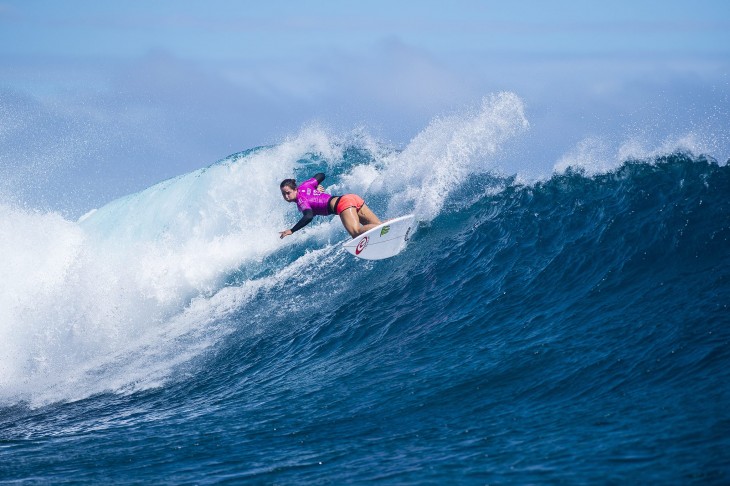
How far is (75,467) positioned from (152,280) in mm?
8558

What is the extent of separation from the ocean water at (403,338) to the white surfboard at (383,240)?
0.32 metres

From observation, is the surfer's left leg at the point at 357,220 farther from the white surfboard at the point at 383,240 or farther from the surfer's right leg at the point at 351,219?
the white surfboard at the point at 383,240

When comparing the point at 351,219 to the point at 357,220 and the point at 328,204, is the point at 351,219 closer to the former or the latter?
the point at 357,220

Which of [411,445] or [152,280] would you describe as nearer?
[411,445]

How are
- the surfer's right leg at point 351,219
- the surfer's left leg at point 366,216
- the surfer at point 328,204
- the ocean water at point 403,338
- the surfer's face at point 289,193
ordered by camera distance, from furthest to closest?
the surfer's left leg at point 366,216
the surfer's right leg at point 351,219
the surfer at point 328,204
the surfer's face at point 289,193
the ocean water at point 403,338

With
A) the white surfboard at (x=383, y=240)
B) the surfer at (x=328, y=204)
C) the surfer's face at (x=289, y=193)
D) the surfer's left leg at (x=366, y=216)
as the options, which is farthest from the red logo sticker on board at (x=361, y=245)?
the surfer's face at (x=289, y=193)

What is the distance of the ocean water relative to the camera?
4965 millimetres

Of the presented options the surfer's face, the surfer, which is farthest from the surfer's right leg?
the surfer's face

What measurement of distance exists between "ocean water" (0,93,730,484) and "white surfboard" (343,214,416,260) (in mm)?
323

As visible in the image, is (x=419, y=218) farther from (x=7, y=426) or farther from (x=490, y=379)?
(x=7, y=426)

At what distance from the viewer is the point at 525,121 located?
12.9m

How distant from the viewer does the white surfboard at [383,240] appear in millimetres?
10336

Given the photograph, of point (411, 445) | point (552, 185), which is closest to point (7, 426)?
point (411, 445)

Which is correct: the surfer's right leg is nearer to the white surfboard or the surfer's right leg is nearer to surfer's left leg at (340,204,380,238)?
surfer's left leg at (340,204,380,238)
